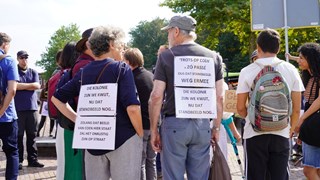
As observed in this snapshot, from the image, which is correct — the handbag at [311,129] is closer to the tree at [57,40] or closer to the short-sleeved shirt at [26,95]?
the short-sleeved shirt at [26,95]

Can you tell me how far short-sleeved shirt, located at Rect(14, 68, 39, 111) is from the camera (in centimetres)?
826

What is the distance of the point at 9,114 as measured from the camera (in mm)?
5996

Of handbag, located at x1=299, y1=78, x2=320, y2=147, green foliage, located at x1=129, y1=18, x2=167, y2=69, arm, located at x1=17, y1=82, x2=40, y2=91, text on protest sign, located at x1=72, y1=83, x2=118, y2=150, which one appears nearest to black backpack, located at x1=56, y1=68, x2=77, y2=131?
text on protest sign, located at x1=72, y1=83, x2=118, y2=150

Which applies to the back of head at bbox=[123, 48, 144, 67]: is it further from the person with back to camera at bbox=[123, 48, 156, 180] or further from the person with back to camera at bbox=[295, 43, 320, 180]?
the person with back to camera at bbox=[295, 43, 320, 180]

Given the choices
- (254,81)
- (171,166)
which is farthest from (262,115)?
(171,166)

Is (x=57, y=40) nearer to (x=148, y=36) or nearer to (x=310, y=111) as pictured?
(x=148, y=36)

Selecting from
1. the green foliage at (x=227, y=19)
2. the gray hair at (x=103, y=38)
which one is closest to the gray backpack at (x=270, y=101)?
the gray hair at (x=103, y=38)

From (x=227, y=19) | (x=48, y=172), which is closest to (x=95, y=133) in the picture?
(x=48, y=172)

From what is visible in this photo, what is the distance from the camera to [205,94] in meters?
4.26

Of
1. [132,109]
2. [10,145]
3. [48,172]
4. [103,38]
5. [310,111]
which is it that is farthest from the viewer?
[48,172]

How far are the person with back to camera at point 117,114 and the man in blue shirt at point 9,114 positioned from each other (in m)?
2.17

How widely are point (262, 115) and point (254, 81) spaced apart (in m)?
0.33

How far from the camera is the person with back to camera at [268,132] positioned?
4.53m

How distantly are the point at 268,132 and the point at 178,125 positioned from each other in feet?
3.02
